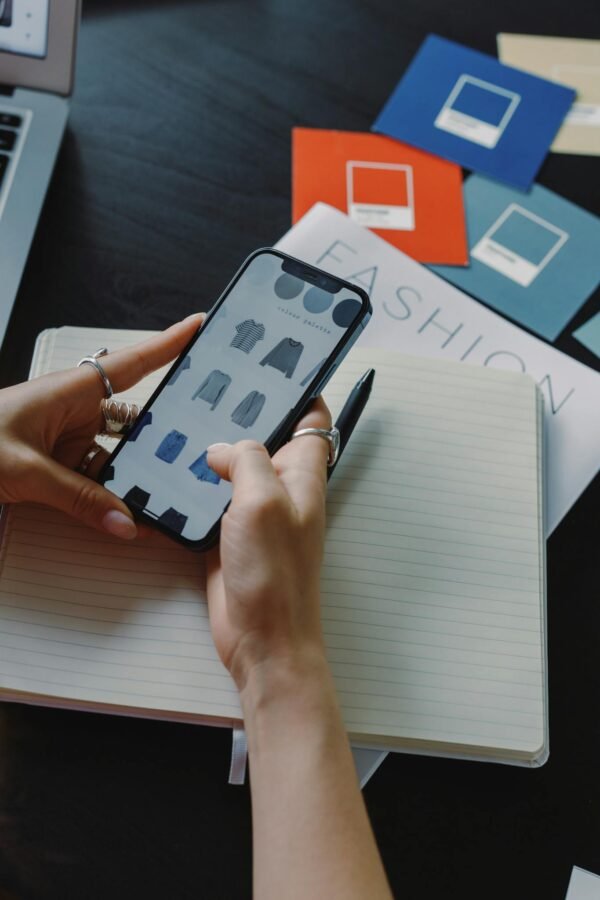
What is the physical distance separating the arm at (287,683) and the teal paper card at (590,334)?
0.30 meters

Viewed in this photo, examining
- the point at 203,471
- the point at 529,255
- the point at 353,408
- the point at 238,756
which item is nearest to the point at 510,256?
the point at 529,255

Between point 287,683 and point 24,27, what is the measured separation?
0.53 meters

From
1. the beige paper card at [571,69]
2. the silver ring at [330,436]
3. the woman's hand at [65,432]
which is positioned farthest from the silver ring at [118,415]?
the beige paper card at [571,69]

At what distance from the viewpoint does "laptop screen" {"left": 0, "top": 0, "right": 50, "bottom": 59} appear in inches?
24.4

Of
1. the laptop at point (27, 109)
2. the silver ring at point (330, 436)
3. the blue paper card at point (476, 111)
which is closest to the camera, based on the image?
the silver ring at point (330, 436)

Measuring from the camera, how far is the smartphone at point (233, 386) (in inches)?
19.9

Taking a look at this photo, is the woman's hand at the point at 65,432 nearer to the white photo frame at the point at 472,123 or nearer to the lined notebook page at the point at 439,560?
the lined notebook page at the point at 439,560

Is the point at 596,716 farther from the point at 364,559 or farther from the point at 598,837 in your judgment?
the point at 364,559

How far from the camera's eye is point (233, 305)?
1.77 ft

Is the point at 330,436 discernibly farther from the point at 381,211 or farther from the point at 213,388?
the point at 381,211

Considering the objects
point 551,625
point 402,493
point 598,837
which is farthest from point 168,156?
point 598,837

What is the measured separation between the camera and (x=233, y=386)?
52cm

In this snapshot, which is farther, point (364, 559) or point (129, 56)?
point (129, 56)

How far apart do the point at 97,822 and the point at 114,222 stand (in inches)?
18.0
